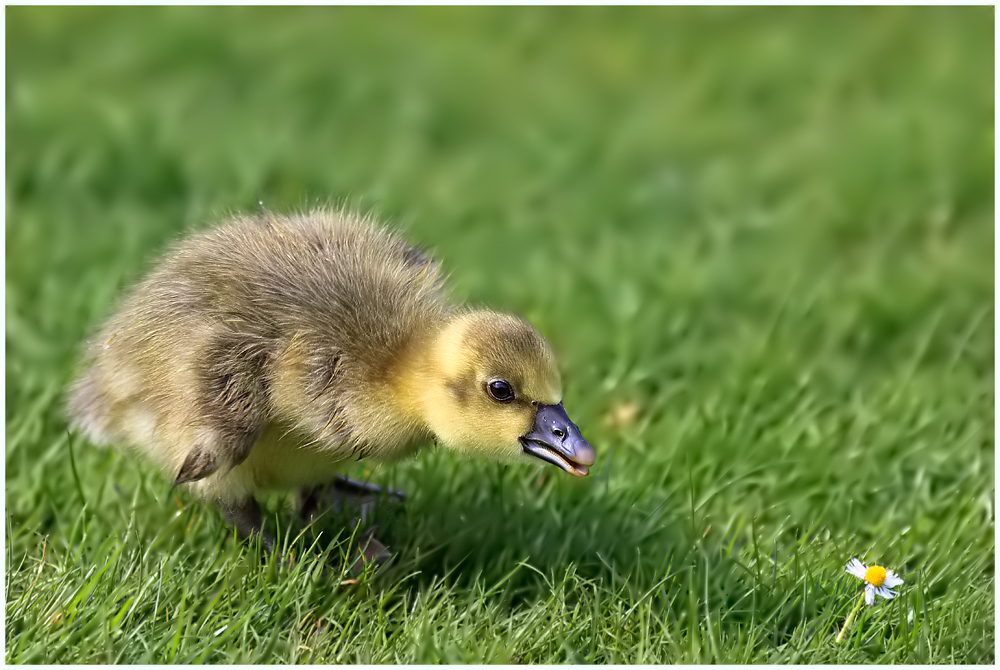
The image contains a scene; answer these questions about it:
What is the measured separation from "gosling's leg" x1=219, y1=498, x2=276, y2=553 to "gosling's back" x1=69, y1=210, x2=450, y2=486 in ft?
0.73

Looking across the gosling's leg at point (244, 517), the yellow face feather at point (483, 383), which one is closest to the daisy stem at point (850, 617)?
the yellow face feather at point (483, 383)

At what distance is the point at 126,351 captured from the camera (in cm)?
325

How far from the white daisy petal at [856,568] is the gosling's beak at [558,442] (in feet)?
2.86

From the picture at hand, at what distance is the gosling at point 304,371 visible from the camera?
2941mm

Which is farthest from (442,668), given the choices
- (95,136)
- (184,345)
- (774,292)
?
(95,136)

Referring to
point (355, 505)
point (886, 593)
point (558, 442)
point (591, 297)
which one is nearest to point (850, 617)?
point (886, 593)

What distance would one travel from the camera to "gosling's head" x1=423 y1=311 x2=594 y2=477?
2.90 metres

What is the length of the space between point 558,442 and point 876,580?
1.03m

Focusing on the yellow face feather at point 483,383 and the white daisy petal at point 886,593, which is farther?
the white daisy petal at point 886,593

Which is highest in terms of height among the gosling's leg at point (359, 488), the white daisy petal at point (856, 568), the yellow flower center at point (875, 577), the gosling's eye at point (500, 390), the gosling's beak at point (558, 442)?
the gosling's eye at point (500, 390)

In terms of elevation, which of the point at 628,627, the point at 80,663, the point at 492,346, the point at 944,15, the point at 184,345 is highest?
the point at 944,15

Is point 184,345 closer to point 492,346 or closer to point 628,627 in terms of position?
point 492,346

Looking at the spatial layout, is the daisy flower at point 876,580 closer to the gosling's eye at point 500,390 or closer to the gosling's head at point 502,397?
the gosling's head at point 502,397

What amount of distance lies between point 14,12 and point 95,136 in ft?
4.79
